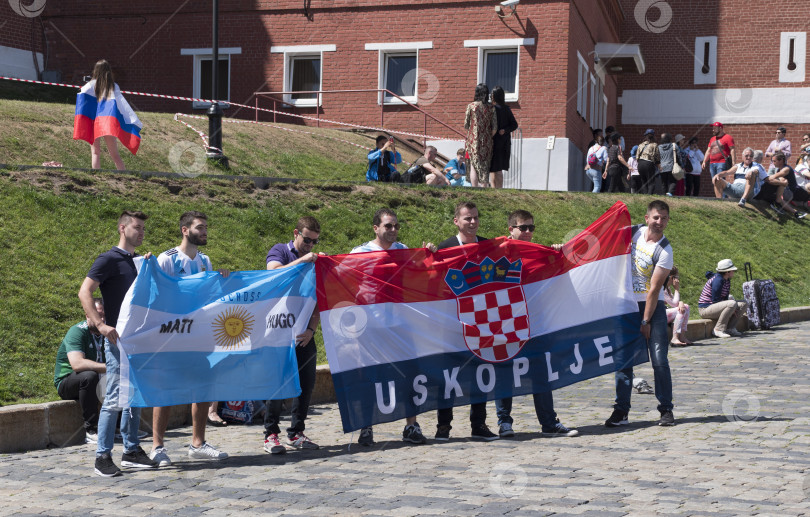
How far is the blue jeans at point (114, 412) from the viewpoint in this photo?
814cm

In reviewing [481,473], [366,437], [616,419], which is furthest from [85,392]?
[616,419]

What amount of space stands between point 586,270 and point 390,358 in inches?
84.0

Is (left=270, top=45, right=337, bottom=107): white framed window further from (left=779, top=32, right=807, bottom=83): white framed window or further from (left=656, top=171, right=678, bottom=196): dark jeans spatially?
(left=779, top=32, right=807, bottom=83): white framed window

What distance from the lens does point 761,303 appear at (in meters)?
17.8

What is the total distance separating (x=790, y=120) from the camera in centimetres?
4100

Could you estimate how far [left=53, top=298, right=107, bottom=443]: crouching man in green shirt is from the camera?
9.20 meters

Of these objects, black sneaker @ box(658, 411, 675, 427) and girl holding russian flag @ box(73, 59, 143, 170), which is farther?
girl holding russian flag @ box(73, 59, 143, 170)

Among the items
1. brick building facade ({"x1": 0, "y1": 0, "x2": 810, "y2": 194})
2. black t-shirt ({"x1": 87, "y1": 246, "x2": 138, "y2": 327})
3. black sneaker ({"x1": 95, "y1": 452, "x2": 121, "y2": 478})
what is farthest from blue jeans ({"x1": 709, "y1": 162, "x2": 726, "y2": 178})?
black sneaker ({"x1": 95, "y1": 452, "x2": 121, "y2": 478})

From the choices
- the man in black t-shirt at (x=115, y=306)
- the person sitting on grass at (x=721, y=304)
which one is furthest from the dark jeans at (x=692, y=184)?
the man in black t-shirt at (x=115, y=306)

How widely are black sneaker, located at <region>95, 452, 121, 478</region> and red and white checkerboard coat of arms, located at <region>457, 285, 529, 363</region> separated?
126 inches

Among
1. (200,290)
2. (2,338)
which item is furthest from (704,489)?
(2,338)

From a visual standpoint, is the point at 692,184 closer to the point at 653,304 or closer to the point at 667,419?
the point at 653,304

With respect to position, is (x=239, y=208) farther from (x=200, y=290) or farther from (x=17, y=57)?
(x=17, y=57)

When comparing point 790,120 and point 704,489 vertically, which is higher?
point 790,120
